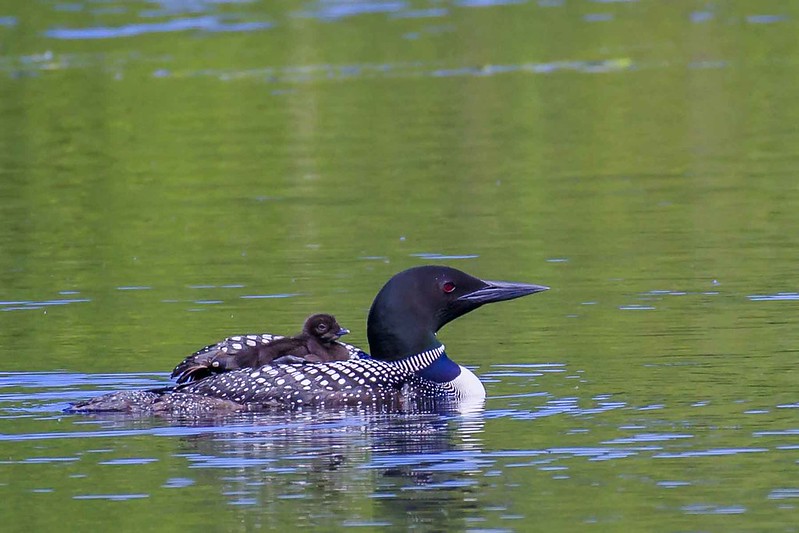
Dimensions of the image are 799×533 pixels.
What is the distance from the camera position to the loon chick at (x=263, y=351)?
1167cm

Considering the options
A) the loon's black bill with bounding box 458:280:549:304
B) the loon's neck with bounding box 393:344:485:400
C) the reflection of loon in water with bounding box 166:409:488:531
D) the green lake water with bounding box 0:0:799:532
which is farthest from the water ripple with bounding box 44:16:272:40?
the reflection of loon in water with bounding box 166:409:488:531

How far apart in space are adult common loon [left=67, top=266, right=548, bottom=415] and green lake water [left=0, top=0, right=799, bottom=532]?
203 millimetres

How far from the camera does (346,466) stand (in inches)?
375

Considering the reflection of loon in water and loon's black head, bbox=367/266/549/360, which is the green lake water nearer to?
the reflection of loon in water

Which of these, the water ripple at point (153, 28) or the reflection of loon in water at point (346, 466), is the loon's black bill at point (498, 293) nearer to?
the reflection of loon in water at point (346, 466)

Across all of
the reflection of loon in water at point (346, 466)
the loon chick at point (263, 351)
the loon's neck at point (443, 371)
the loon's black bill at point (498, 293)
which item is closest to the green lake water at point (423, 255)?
the reflection of loon in water at point (346, 466)

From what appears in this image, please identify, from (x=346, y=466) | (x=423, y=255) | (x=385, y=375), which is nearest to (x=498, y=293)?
(x=385, y=375)

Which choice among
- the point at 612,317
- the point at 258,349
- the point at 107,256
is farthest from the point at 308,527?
the point at 107,256

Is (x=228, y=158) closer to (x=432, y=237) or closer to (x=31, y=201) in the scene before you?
(x=31, y=201)

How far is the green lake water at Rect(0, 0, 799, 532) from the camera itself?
912cm

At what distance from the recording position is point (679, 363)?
1192 centimetres

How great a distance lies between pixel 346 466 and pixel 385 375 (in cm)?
183

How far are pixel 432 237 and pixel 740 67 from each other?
13444 mm

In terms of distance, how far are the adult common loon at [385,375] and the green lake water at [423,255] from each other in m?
0.20
